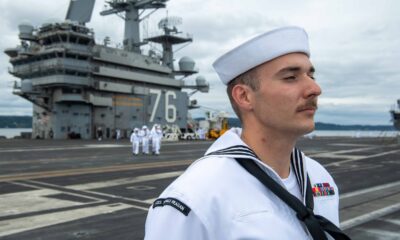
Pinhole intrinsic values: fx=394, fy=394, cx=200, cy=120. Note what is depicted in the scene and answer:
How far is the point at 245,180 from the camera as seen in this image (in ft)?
4.74

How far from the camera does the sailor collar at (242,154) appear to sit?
153 centimetres

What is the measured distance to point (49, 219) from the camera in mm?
6785

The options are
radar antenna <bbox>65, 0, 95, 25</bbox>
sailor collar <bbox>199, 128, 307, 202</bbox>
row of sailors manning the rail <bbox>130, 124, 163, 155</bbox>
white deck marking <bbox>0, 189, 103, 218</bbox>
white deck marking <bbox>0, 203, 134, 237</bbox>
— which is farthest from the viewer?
radar antenna <bbox>65, 0, 95, 25</bbox>

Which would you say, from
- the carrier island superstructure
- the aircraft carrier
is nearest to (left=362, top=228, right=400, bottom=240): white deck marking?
the aircraft carrier

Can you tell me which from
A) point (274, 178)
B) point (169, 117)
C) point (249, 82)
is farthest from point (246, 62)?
point (169, 117)

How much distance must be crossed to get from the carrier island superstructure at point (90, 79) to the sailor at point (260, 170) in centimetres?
3929

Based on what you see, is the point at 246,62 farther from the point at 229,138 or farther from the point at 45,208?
the point at 45,208

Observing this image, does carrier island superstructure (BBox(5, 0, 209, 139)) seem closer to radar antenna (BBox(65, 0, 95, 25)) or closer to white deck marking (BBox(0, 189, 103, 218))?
radar antenna (BBox(65, 0, 95, 25))

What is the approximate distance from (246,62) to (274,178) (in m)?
0.49

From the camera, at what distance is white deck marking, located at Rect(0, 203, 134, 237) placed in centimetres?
618

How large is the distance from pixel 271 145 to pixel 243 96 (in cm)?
25

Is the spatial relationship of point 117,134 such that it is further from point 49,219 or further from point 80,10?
point 49,219

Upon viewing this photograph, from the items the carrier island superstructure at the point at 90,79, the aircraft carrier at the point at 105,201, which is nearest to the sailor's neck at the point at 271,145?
the aircraft carrier at the point at 105,201

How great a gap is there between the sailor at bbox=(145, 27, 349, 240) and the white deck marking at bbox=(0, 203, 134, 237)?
17.7ft
